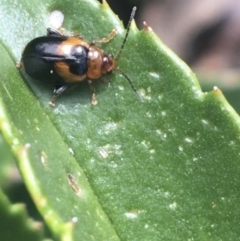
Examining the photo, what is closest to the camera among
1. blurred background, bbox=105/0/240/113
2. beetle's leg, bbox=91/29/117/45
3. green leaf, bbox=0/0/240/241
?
green leaf, bbox=0/0/240/241

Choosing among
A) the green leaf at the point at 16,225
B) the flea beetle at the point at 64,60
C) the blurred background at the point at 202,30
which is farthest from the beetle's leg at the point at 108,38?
the blurred background at the point at 202,30

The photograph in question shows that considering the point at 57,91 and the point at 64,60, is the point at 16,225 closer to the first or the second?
the point at 57,91

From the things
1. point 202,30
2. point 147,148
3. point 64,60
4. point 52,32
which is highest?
point 52,32

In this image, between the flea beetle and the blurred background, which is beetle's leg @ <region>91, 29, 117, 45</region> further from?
the blurred background

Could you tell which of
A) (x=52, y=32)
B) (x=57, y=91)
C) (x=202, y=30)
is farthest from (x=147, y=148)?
(x=202, y=30)

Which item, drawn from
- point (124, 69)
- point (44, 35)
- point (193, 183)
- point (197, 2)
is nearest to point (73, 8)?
point (44, 35)

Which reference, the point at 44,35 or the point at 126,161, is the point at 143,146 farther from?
the point at 44,35

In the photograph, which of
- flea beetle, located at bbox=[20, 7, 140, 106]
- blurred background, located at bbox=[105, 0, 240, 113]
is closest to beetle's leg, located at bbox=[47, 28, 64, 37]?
flea beetle, located at bbox=[20, 7, 140, 106]
